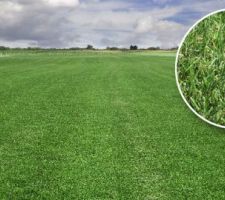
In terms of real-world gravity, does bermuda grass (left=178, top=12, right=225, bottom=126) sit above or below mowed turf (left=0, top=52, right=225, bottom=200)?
above

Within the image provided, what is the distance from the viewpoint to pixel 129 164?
809 cm

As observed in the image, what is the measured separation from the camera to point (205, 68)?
7.03 m

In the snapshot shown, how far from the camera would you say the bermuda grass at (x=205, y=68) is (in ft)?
22.6

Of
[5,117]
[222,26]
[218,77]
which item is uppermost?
[222,26]

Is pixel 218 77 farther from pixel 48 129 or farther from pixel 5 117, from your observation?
pixel 5 117

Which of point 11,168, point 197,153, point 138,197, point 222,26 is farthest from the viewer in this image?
point 197,153

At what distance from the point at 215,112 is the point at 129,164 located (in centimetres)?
181

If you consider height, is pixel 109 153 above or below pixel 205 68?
below

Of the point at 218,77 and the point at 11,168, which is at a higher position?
the point at 218,77

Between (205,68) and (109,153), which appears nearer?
(205,68)

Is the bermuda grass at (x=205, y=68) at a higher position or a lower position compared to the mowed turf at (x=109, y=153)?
higher

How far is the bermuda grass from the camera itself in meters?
6.90

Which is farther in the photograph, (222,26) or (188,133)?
(188,133)

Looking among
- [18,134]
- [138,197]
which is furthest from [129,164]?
[18,134]
